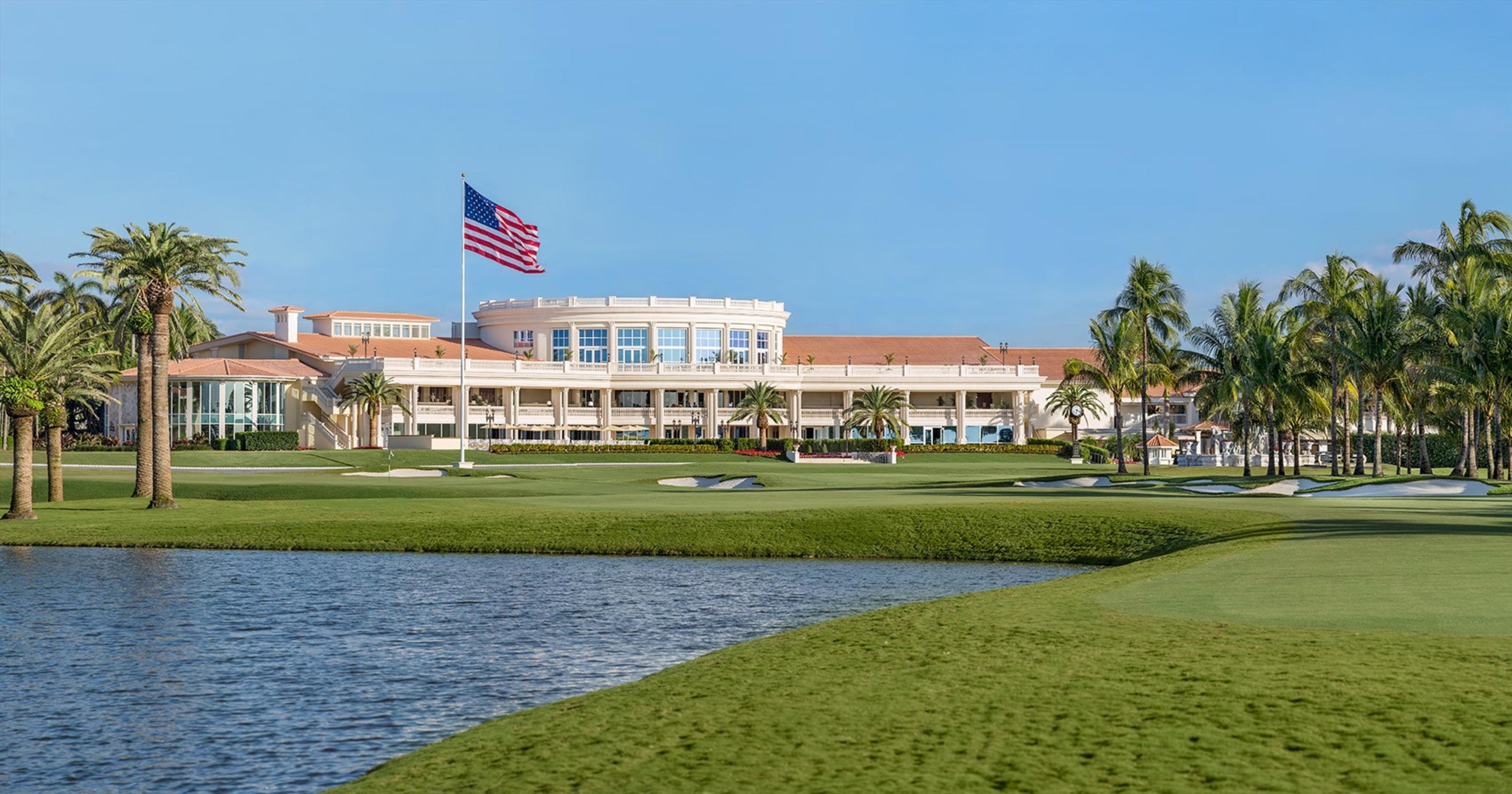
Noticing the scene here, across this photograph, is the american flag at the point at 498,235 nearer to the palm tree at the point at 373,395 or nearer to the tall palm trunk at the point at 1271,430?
the palm tree at the point at 373,395

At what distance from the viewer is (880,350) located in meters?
129

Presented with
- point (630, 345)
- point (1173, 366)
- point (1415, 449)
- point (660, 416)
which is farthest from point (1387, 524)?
point (630, 345)

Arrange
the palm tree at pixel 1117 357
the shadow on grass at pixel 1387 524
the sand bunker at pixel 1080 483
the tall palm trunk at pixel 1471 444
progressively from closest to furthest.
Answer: the shadow on grass at pixel 1387 524 < the sand bunker at pixel 1080 483 < the tall palm trunk at pixel 1471 444 < the palm tree at pixel 1117 357

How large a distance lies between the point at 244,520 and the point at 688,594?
1801 cm

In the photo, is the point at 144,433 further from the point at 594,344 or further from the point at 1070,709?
the point at 594,344

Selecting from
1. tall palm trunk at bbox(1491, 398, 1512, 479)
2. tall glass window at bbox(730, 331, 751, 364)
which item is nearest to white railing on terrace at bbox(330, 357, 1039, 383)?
tall glass window at bbox(730, 331, 751, 364)

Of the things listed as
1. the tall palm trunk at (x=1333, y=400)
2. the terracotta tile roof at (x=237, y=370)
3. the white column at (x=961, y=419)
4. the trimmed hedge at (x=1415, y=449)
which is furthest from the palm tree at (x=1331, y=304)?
the terracotta tile roof at (x=237, y=370)

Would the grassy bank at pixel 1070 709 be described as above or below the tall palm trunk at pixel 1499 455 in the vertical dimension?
below

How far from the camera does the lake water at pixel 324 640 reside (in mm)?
13047

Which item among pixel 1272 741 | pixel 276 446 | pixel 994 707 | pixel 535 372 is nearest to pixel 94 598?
pixel 994 707

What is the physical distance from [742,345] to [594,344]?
1289cm

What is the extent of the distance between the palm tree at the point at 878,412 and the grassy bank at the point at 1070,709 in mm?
91635

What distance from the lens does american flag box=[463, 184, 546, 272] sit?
70.1 metres

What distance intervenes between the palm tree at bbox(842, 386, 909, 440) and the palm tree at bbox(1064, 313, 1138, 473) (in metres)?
28.1
